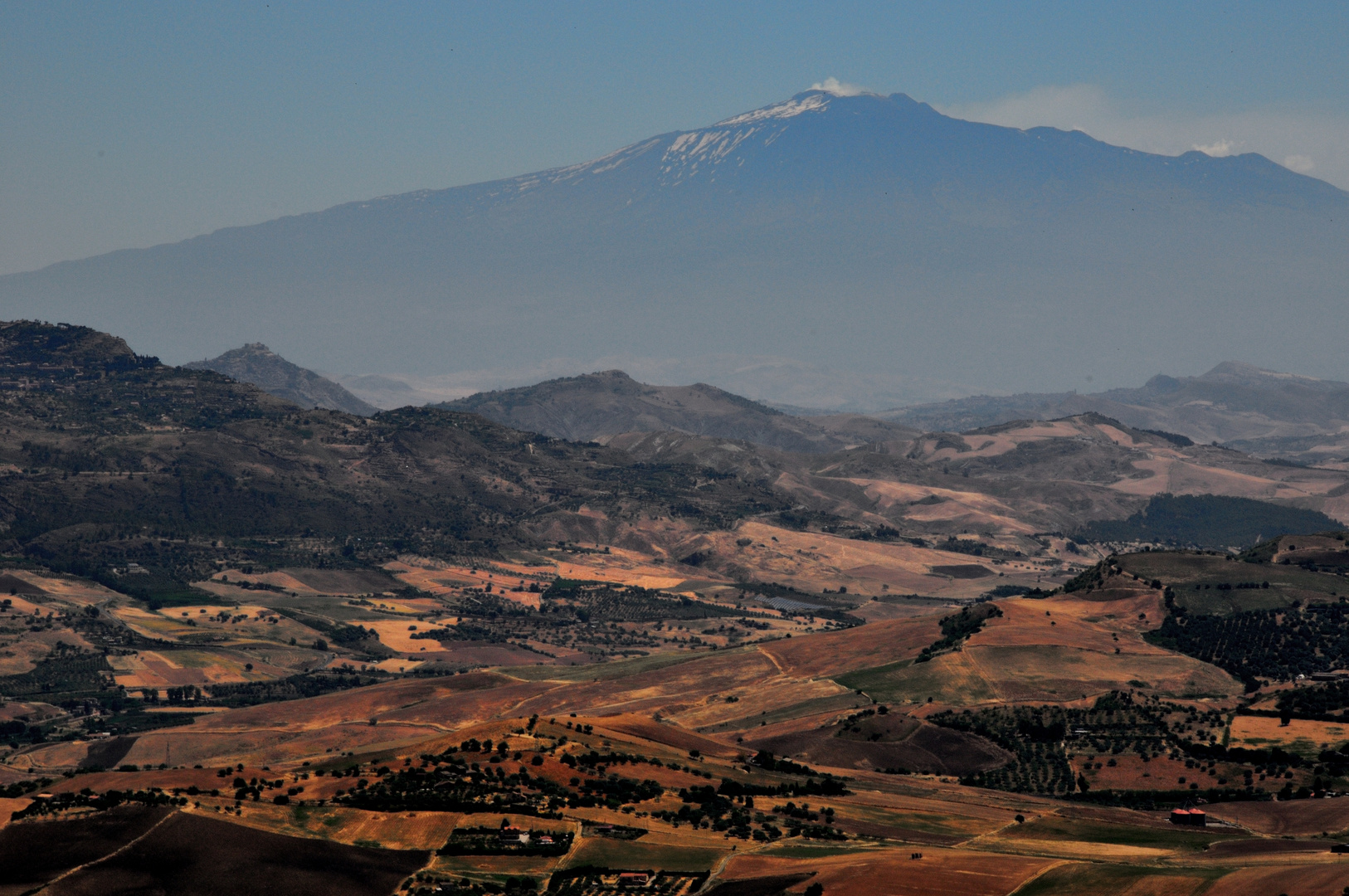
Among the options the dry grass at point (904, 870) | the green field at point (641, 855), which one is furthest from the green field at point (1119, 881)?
the green field at point (641, 855)

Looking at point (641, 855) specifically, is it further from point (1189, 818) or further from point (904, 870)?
point (1189, 818)

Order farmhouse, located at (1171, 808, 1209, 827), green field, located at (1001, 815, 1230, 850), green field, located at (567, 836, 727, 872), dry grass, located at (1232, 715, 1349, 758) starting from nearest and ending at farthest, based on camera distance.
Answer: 1. green field, located at (567, 836, 727, 872)
2. green field, located at (1001, 815, 1230, 850)
3. farmhouse, located at (1171, 808, 1209, 827)
4. dry grass, located at (1232, 715, 1349, 758)

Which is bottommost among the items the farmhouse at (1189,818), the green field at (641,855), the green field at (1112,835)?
the farmhouse at (1189,818)

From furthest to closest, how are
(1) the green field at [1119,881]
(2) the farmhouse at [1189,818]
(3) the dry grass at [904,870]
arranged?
1. (2) the farmhouse at [1189,818]
2. (3) the dry grass at [904,870]
3. (1) the green field at [1119,881]

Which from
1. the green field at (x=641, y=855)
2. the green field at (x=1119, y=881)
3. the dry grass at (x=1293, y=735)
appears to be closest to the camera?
the green field at (x=1119, y=881)

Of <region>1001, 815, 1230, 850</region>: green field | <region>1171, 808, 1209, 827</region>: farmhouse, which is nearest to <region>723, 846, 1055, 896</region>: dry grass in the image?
<region>1001, 815, 1230, 850</region>: green field

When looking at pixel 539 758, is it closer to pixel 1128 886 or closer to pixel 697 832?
pixel 697 832

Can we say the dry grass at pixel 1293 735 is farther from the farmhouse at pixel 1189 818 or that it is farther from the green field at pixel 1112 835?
the green field at pixel 1112 835

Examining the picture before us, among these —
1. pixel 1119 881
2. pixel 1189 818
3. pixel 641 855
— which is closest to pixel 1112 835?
pixel 1189 818

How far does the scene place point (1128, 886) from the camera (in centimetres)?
11606

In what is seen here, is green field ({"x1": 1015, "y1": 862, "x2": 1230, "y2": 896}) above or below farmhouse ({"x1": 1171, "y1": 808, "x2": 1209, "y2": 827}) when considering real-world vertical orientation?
above

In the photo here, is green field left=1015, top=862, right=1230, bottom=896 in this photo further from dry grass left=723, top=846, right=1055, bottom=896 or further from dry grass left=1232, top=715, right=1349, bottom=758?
dry grass left=1232, top=715, right=1349, bottom=758

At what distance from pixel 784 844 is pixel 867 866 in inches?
615

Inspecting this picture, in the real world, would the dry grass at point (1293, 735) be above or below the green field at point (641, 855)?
below
